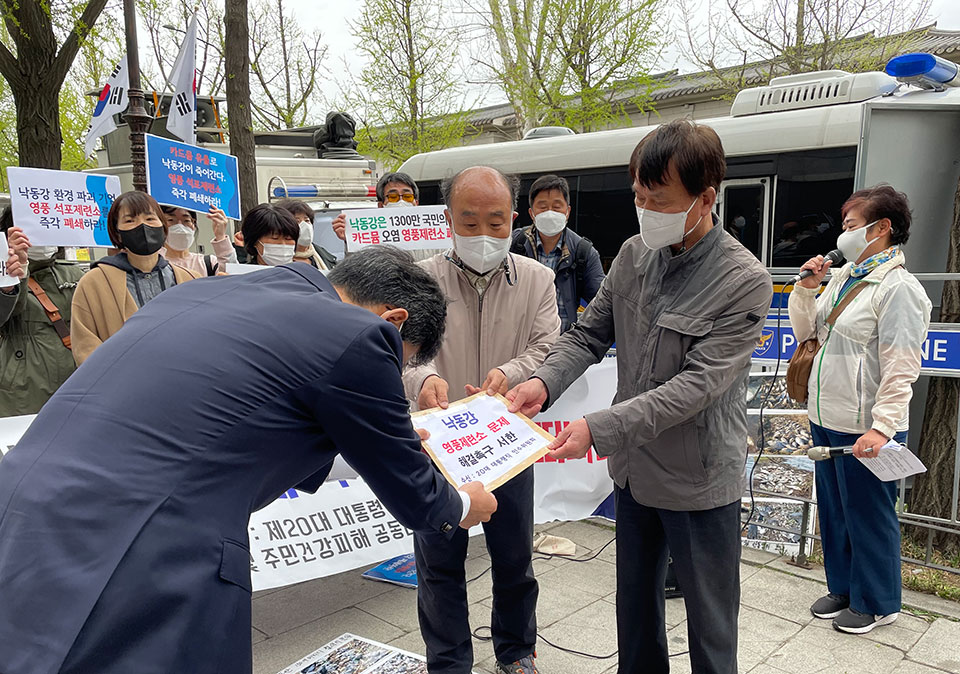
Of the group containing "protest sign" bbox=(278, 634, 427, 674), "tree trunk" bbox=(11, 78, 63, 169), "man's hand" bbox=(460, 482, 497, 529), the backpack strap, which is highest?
"tree trunk" bbox=(11, 78, 63, 169)

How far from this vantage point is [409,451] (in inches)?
68.7

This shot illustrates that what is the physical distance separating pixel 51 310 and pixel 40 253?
1.23ft

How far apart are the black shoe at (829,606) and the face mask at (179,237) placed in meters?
4.24

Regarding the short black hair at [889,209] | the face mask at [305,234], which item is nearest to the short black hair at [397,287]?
the short black hair at [889,209]

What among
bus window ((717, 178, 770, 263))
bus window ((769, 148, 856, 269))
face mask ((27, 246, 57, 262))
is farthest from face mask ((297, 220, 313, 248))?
bus window ((769, 148, 856, 269))

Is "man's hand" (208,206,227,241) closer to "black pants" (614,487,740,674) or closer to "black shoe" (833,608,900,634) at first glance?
"black pants" (614,487,740,674)

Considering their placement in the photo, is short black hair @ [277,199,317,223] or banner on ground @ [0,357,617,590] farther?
short black hair @ [277,199,317,223]

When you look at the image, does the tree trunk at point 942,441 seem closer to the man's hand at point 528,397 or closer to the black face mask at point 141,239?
the man's hand at point 528,397

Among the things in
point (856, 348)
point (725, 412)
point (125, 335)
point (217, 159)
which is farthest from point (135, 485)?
point (217, 159)

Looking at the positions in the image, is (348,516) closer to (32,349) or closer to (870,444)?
(32,349)

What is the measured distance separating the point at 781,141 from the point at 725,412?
590cm

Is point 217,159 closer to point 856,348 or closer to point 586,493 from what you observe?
point 586,493

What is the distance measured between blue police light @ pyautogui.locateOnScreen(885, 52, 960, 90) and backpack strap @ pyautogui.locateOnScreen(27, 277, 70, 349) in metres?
5.48

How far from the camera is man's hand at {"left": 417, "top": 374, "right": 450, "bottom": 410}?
2.53m
